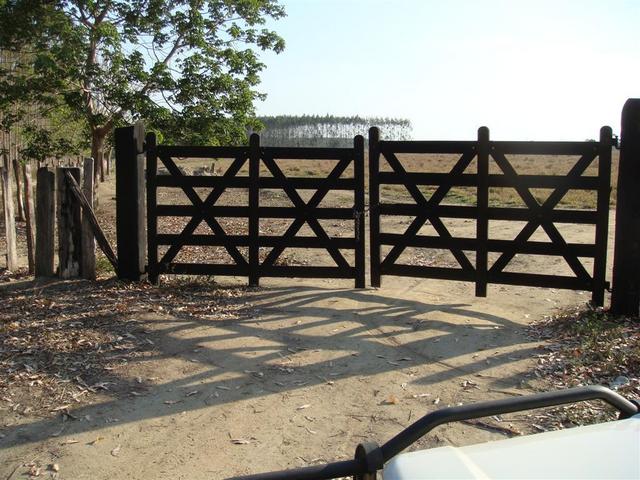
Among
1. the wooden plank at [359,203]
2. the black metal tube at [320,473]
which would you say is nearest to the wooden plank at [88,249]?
the wooden plank at [359,203]

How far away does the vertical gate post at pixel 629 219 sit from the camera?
25.2 feet

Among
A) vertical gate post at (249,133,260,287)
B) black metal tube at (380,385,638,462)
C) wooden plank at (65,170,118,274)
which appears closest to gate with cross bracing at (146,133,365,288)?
vertical gate post at (249,133,260,287)

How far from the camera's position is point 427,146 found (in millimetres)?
8984

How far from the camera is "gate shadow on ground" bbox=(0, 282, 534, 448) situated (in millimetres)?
5418

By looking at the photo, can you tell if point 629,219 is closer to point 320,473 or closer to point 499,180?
point 499,180

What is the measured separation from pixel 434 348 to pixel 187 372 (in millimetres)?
2593

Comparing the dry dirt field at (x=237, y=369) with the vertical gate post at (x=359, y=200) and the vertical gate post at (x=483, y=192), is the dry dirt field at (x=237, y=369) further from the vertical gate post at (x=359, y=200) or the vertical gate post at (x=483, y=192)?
the vertical gate post at (x=483, y=192)

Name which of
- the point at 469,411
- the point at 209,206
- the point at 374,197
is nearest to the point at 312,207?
the point at 374,197

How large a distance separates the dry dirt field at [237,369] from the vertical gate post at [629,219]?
992 millimetres

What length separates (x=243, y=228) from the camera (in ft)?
54.7

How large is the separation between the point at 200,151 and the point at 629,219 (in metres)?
5.83

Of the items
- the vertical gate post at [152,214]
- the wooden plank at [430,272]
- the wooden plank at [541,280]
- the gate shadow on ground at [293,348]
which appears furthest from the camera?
the vertical gate post at [152,214]

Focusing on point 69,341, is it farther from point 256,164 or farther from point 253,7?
point 253,7

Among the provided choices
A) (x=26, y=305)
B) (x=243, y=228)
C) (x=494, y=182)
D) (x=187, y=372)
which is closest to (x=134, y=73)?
(x=243, y=228)
